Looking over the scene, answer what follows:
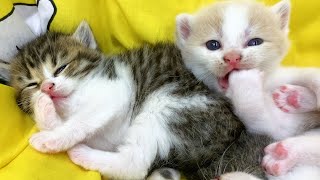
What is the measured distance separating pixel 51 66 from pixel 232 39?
67 centimetres

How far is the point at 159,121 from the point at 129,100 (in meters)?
0.14

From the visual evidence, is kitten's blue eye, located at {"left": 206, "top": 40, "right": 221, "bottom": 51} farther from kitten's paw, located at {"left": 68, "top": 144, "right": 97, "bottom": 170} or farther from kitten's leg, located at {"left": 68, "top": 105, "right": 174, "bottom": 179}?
kitten's paw, located at {"left": 68, "top": 144, "right": 97, "bottom": 170}

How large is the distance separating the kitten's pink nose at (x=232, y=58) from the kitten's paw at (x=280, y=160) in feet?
1.05

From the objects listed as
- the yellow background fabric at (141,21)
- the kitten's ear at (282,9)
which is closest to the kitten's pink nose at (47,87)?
the yellow background fabric at (141,21)

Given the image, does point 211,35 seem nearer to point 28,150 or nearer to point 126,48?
point 126,48

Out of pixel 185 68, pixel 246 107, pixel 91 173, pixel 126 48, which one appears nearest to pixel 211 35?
pixel 185 68

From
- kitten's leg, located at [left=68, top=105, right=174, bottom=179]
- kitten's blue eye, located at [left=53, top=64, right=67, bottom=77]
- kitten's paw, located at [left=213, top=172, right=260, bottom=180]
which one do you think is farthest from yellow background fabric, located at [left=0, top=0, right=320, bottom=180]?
kitten's paw, located at [left=213, top=172, right=260, bottom=180]

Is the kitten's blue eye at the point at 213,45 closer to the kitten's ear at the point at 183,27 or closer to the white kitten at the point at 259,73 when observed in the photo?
the white kitten at the point at 259,73

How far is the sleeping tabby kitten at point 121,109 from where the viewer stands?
146 centimetres

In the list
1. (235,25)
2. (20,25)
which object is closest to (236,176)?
(235,25)

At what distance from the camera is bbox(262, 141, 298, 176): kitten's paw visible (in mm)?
1458

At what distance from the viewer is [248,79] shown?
1541 millimetres

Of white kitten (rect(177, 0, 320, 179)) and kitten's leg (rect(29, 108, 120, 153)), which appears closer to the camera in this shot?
kitten's leg (rect(29, 108, 120, 153))

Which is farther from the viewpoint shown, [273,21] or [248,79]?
[273,21]
